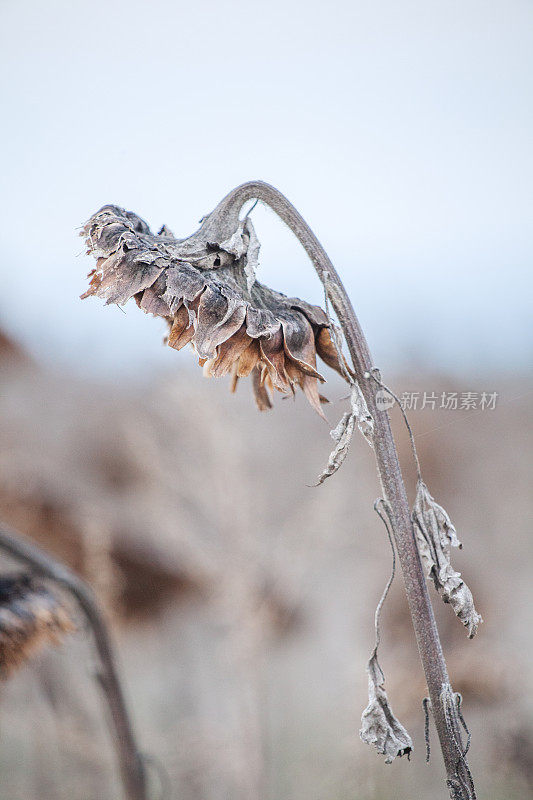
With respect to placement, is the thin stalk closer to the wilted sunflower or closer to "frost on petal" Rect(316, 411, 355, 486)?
the wilted sunflower

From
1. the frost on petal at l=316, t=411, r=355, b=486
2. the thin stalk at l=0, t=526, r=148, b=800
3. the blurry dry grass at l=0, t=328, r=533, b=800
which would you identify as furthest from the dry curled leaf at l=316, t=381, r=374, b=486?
the blurry dry grass at l=0, t=328, r=533, b=800

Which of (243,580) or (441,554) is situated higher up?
(243,580)

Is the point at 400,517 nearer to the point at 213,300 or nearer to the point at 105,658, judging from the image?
the point at 213,300

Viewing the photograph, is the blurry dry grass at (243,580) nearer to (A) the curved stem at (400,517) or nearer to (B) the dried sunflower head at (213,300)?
(A) the curved stem at (400,517)

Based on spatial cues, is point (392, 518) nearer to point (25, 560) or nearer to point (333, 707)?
point (25, 560)

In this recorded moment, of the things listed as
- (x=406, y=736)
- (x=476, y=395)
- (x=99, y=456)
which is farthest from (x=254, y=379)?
(x=99, y=456)

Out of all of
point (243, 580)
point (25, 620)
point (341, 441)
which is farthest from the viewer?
point (243, 580)

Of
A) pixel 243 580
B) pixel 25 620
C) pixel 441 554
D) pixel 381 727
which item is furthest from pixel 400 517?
pixel 243 580
